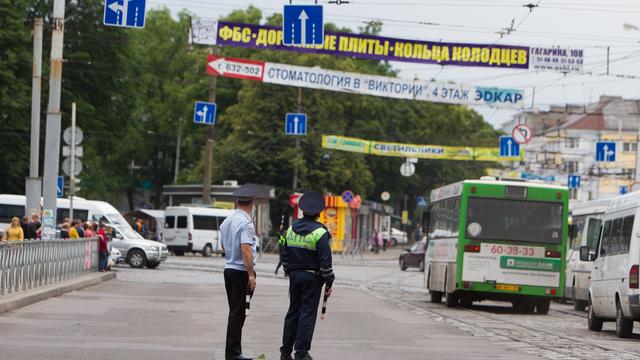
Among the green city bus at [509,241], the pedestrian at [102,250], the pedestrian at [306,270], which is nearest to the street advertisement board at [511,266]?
the green city bus at [509,241]

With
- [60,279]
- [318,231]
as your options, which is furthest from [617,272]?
[60,279]

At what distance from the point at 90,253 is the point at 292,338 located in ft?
56.8

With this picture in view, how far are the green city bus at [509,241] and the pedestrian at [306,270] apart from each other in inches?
384

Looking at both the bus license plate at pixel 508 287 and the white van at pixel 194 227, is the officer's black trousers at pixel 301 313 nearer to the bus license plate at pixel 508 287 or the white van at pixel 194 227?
the bus license plate at pixel 508 287

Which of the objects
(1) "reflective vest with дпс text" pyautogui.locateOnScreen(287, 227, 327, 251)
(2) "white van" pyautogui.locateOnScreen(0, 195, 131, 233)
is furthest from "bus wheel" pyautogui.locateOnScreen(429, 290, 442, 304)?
(2) "white van" pyautogui.locateOnScreen(0, 195, 131, 233)

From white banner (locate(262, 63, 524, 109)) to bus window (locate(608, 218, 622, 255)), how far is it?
11524 millimetres

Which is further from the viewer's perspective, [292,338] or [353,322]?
[353,322]

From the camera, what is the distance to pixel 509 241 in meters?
18.2

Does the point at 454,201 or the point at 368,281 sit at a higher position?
the point at 454,201

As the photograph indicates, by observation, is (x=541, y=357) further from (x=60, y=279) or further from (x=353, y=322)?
(x=60, y=279)

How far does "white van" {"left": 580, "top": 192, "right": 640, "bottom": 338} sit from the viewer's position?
13047 millimetres

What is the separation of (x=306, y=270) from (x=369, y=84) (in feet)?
58.3

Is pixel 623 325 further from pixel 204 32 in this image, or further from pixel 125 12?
pixel 204 32

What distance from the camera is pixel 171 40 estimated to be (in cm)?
6366
